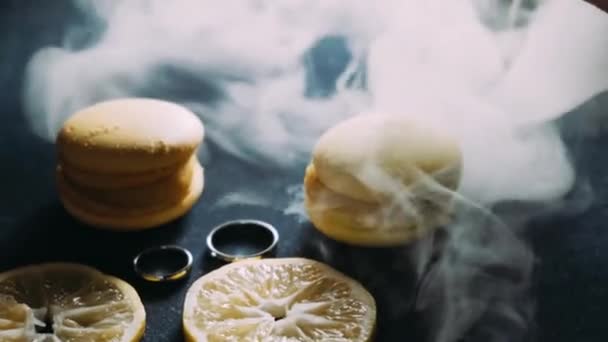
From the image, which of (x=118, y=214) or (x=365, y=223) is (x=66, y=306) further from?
(x=365, y=223)

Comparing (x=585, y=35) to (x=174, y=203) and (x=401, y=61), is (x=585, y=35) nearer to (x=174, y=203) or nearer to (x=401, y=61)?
(x=401, y=61)

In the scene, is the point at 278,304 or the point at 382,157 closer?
the point at 278,304

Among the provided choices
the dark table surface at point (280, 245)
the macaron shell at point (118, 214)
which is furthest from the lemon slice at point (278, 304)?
the macaron shell at point (118, 214)

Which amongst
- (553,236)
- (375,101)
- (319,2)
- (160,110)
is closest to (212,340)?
(160,110)

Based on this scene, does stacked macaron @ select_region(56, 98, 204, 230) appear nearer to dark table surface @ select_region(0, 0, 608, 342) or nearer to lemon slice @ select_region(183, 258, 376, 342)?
dark table surface @ select_region(0, 0, 608, 342)

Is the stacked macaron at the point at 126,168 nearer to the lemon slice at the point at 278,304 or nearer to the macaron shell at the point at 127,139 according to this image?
the macaron shell at the point at 127,139

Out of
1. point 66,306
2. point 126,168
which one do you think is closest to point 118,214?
point 126,168

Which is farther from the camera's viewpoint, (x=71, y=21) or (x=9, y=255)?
(x=71, y=21)
